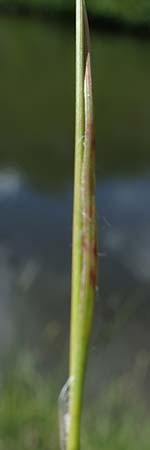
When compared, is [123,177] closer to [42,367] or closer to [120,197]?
[120,197]

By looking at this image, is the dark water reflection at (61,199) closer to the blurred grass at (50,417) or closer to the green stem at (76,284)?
the blurred grass at (50,417)

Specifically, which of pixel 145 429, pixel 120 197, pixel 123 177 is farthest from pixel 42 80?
pixel 145 429

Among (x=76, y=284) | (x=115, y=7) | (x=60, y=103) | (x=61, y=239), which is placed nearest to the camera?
(x=76, y=284)

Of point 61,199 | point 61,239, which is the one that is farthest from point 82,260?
point 61,199

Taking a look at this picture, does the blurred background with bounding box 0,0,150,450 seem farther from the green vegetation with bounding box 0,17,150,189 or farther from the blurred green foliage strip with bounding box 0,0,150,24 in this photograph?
the blurred green foliage strip with bounding box 0,0,150,24

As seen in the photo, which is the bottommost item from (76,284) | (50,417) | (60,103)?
(50,417)

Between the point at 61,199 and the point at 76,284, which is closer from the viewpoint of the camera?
the point at 76,284

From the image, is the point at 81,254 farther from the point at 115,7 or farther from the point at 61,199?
the point at 115,7

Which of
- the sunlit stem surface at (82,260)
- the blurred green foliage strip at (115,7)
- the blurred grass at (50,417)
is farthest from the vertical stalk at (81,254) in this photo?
the blurred green foliage strip at (115,7)
